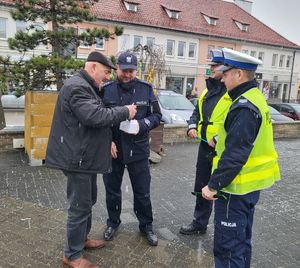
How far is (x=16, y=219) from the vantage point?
4309 mm

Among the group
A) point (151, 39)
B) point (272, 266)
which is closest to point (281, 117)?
point (272, 266)

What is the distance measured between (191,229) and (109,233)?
1042 mm

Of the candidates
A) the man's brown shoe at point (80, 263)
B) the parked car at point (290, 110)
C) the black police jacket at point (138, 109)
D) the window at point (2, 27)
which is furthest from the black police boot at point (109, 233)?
the window at point (2, 27)

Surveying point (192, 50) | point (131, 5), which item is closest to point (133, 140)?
point (131, 5)

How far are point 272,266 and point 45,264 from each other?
2359 mm

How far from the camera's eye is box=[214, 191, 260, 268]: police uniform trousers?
8.92ft

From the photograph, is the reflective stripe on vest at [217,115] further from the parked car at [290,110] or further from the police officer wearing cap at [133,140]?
the parked car at [290,110]

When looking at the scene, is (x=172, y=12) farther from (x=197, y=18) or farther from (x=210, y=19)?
(x=210, y=19)

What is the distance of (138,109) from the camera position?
12.2ft

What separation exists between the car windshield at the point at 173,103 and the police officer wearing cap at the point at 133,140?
8.42m

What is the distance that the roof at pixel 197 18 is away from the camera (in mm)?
29891

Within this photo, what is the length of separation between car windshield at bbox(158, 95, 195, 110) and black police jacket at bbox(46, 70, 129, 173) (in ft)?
30.0

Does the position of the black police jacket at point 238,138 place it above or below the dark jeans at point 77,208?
above

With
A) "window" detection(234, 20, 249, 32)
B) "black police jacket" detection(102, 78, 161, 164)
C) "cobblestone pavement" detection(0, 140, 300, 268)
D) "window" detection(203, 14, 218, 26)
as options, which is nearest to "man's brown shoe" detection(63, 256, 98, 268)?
"cobblestone pavement" detection(0, 140, 300, 268)
